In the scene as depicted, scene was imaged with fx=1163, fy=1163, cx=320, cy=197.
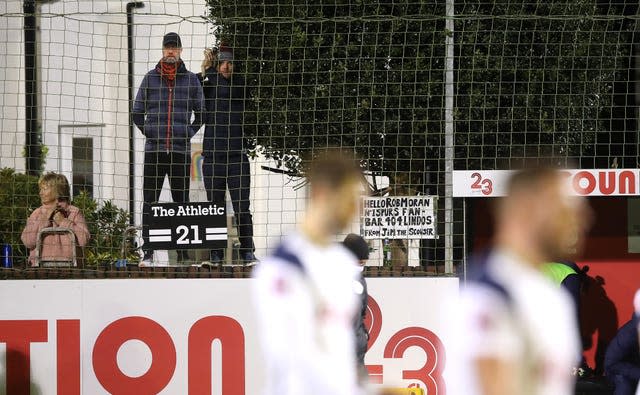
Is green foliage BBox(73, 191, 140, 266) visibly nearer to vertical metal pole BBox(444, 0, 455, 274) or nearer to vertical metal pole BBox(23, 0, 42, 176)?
vertical metal pole BBox(23, 0, 42, 176)

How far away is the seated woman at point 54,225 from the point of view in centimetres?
875

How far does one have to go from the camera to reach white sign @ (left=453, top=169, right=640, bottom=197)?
8.42m

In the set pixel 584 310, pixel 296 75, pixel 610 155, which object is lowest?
pixel 584 310

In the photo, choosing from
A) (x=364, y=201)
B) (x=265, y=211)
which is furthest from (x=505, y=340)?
(x=265, y=211)

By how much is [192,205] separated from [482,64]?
2.50m

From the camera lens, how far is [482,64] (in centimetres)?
901

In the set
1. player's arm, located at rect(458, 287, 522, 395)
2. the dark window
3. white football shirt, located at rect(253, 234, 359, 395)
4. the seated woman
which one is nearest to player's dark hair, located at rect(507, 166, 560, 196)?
player's arm, located at rect(458, 287, 522, 395)

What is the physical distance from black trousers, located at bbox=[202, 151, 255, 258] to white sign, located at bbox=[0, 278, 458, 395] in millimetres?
528

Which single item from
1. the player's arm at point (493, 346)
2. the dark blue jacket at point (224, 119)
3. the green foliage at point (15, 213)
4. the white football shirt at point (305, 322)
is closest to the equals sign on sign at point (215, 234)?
the dark blue jacket at point (224, 119)

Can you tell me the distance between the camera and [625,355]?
731 centimetres

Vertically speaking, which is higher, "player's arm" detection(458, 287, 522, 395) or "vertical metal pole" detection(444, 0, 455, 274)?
"vertical metal pole" detection(444, 0, 455, 274)

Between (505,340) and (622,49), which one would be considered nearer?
(505,340)

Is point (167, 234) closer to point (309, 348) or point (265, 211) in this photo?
point (265, 211)

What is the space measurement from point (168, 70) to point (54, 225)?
57.4 inches
